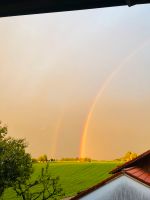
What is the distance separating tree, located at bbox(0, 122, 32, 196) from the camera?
34.6 metres

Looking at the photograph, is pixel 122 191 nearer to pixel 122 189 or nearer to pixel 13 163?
pixel 122 189

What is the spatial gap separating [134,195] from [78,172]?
208ft

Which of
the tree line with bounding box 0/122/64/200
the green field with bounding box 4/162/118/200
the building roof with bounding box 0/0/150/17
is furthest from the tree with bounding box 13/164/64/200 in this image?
the building roof with bounding box 0/0/150/17

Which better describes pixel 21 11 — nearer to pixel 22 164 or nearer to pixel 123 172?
pixel 123 172

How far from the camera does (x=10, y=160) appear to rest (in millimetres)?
35188

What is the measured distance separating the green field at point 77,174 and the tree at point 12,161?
25.8 meters

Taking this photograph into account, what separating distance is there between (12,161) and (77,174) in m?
46.2

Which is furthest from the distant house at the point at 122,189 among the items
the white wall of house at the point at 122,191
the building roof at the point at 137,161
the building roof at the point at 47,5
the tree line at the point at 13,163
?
the building roof at the point at 47,5

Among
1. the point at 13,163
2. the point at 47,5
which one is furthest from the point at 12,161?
the point at 47,5

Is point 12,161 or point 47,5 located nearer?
point 47,5

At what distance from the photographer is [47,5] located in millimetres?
1607

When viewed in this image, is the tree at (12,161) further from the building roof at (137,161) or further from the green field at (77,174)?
the green field at (77,174)

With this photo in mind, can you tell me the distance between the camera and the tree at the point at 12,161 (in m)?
34.6

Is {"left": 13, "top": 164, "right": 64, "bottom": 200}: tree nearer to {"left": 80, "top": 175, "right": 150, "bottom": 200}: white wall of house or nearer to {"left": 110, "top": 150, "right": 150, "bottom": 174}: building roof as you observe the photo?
{"left": 80, "top": 175, "right": 150, "bottom": 200}: white wall of house
